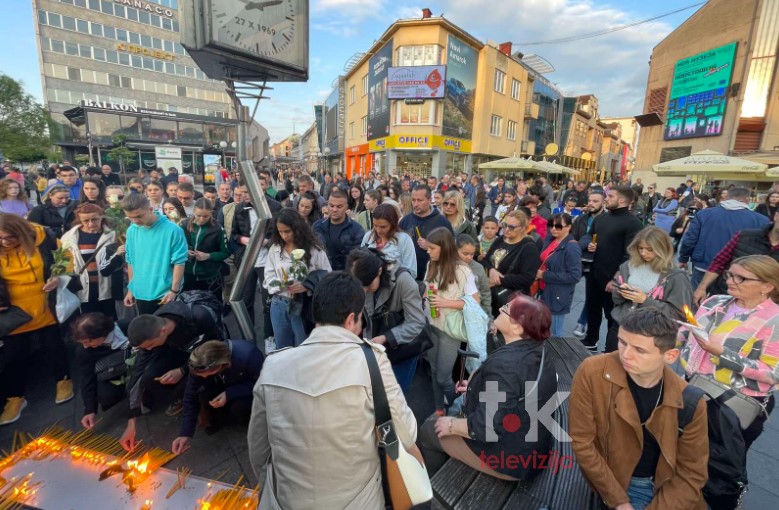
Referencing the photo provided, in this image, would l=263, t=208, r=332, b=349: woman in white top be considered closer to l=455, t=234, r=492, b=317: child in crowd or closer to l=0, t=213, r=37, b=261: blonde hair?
l=455, t=234, r=492, b=317: child in crowd

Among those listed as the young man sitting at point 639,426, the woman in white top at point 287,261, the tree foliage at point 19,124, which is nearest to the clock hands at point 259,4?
the woman in white top at point 287,261

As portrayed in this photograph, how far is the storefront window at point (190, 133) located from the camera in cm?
3055

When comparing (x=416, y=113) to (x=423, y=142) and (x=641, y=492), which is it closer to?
(x=423, y=142)

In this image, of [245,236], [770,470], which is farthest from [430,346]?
[245,236]

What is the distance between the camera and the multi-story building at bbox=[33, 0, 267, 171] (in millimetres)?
28797

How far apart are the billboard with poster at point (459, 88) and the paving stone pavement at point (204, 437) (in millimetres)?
24715

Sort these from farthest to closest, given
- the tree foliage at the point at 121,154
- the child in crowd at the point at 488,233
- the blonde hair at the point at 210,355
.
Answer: the tree foliage at the point at 121,154 < the child in crowd at the point at 488,233 < the blonde hair at the point at 210,355

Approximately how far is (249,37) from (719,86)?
91.1 ft

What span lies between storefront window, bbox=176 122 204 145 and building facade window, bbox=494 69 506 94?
26.2m

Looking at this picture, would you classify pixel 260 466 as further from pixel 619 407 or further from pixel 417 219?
pixel 417 219

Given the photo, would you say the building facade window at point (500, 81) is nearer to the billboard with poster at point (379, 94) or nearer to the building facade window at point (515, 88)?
the building facade window at point (515, 88)

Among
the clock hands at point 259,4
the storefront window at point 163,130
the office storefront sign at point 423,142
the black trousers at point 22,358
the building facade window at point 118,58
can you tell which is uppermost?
the building facade window at point 118,58

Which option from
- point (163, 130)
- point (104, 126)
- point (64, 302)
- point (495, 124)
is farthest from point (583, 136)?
point (64, 302)

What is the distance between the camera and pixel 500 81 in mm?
28547
